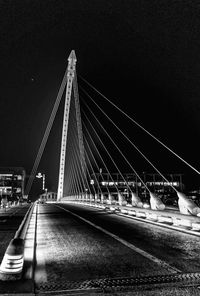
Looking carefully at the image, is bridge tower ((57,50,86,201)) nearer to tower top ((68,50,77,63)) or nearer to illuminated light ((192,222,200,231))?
tower top ((68,50,77,63))

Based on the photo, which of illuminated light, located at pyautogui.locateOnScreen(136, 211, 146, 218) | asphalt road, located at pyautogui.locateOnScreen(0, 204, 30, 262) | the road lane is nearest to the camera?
the road lane

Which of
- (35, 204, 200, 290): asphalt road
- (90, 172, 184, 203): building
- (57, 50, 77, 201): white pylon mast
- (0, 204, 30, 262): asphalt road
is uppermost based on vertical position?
(57, 50, 77, 201): white pylon mast

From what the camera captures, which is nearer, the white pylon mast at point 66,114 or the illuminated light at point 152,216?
the illuminated light at point 152,216

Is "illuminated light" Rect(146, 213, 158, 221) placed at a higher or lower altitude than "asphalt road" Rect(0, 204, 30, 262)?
higher

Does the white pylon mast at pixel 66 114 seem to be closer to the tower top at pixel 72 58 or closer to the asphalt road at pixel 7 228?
the tower top at pixel 72 58

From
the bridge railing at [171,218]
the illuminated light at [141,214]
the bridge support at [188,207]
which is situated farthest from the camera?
the illuminated light at [141,214]

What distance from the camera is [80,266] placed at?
7547 millimetres

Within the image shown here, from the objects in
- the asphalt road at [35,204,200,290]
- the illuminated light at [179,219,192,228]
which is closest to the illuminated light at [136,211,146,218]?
the illuminated light at [179,219,192,228]

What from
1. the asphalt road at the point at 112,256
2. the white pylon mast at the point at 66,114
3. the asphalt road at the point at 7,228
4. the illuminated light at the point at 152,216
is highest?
the white pylon mast at the point at 66,114

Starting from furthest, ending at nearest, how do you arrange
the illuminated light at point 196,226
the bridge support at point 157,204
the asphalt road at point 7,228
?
the bridge support at point 157,204 → the illuminated light at point 196,226 → the asphalt road at point 7,228

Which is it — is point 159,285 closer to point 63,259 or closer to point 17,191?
point 63,259

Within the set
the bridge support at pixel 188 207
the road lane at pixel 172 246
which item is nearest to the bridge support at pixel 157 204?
the bridge support at pixel 188 207

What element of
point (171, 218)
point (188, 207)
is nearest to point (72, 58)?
point (171, 218)

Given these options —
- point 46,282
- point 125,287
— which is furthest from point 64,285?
point 125,287
